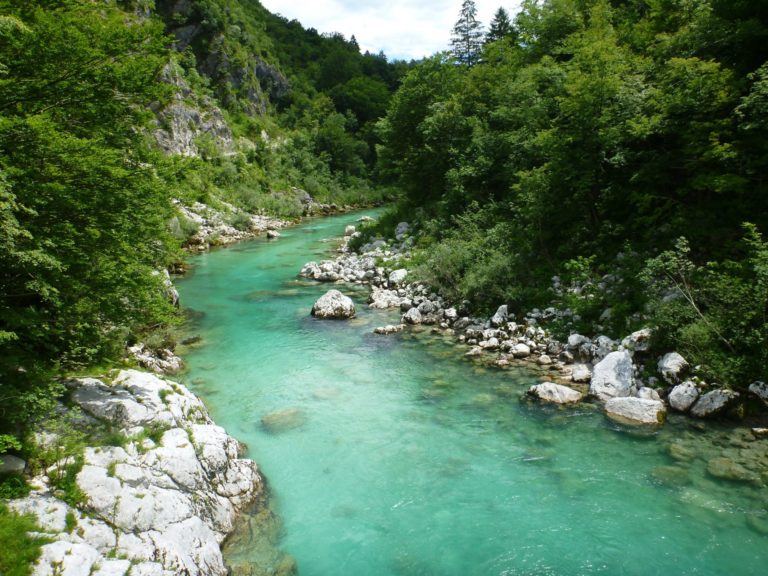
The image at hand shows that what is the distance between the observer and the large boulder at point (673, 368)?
10758 mm

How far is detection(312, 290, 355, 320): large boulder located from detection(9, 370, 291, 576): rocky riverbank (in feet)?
29.2

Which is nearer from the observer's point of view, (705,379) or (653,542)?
(653,542)

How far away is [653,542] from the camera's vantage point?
719 cm

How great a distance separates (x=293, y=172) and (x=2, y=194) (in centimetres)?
5500

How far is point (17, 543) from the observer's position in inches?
197

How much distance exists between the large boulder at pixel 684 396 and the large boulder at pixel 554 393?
1.89 meters

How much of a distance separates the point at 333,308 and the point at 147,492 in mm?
11686

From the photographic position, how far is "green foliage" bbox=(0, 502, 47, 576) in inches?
188

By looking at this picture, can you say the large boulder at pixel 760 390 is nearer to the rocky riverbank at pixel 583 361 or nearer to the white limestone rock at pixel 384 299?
the rocky riverbank at pixel 583 361

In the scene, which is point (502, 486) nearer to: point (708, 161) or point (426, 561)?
point (426, 561)

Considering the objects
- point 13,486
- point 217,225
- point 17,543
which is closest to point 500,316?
point 13,486

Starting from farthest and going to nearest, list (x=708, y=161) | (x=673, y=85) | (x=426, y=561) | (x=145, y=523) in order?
(x=673, y=85), (x=708, y=161), (x=426, y=561), (x=145, y=523)

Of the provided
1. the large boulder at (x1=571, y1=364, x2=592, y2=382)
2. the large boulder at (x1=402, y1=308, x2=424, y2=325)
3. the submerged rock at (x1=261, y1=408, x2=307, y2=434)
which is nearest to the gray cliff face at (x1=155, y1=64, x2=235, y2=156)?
the large boulder at (x1=402, y1=308, x2=424, y2=325)

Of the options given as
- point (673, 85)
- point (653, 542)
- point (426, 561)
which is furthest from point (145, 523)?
point (673, 85)
